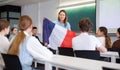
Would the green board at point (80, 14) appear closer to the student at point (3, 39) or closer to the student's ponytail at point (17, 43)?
the student at point (3, 39)

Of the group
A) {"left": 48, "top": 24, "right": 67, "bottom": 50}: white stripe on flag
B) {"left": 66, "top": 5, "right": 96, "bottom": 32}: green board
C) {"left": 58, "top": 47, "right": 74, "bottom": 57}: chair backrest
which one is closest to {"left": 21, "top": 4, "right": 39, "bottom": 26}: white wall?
{"left": 66, "top": 5, "right": 96, "bottom": 32}: green board

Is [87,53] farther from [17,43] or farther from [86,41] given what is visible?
[17,43]

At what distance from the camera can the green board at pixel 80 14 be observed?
722 cm

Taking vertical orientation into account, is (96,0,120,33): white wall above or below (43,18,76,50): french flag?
above

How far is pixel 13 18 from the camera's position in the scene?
11500 millimetres

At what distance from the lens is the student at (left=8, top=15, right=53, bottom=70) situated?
241cm

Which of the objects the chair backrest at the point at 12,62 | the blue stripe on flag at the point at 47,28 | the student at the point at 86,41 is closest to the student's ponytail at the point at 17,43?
the chair backrest at the point at 12,62

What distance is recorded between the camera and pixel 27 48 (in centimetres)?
243

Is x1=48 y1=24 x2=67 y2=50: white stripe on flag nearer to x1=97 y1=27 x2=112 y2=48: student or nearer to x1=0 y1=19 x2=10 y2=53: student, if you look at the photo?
x1=97 y1=27 x2=112 y2=48: student

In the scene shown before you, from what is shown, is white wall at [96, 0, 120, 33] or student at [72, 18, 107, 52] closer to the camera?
student at [72, 18, 107, 52]

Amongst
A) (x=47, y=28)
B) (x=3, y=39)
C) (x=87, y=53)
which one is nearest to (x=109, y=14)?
(x=47, y=28)

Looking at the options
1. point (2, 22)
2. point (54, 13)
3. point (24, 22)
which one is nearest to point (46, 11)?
point (54, 13)

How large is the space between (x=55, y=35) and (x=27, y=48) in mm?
1984

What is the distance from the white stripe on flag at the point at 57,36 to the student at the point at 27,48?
1.80 m
